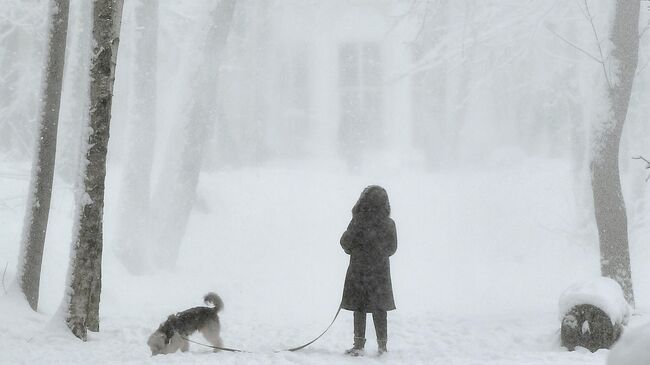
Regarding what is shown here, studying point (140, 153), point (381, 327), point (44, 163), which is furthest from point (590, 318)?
point (140, 153)

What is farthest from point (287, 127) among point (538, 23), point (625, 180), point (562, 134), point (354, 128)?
point (538, 23)

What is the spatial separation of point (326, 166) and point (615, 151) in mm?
18169

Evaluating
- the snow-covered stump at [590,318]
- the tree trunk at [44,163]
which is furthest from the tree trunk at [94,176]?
the snow-covered stump at [590,318]

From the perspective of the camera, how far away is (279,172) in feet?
86.8

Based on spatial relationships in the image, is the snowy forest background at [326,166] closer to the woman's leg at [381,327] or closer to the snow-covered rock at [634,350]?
the woman's leg at [381,327]

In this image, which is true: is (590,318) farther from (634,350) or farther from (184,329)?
(634,350)

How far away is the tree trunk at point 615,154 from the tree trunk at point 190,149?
794cm

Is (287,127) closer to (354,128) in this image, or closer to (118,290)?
(354,128)

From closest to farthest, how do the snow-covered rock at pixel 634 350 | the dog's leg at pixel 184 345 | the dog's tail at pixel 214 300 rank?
the snow-covered rock at pixel 634 350
the dog's leg at pixel 184 345
the dog's tail at pixel 214 300

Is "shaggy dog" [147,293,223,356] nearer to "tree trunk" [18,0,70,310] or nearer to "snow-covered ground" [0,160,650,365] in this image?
"snow-covered ground" [0,160,650,365]

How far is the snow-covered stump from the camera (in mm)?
8031

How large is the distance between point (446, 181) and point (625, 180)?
6.84m

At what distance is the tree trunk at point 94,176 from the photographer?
8.10 meters

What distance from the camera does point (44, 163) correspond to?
32.3 feet
